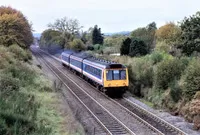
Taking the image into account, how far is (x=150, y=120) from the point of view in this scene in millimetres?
19562

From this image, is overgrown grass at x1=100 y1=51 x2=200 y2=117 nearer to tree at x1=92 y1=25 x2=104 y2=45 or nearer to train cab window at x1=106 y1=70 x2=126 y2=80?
train cab window at x1=106 y1=70 x2=126 y2=80

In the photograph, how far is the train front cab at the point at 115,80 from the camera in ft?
90.4

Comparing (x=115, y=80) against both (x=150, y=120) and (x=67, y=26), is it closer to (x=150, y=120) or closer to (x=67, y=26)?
(x=150, y=120)

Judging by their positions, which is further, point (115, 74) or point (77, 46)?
point (77, 46)

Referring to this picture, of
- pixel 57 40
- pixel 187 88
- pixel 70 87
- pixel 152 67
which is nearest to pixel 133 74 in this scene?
pixel 152 67

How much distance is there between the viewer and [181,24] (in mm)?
38719

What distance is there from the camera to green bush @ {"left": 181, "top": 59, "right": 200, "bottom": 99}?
2061 cm

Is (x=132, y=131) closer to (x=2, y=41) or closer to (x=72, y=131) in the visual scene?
(x=72, y=131)

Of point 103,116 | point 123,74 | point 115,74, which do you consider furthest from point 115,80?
point 103,116

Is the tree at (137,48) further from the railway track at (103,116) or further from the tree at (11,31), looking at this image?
the railway track at (103,116)

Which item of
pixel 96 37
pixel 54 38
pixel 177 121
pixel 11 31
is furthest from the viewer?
pixel 54 38

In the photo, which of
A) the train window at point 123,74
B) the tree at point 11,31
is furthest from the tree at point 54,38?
the train window at point 123,74

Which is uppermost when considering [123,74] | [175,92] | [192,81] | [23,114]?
[192,81]

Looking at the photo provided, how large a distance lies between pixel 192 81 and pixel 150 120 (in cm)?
359
